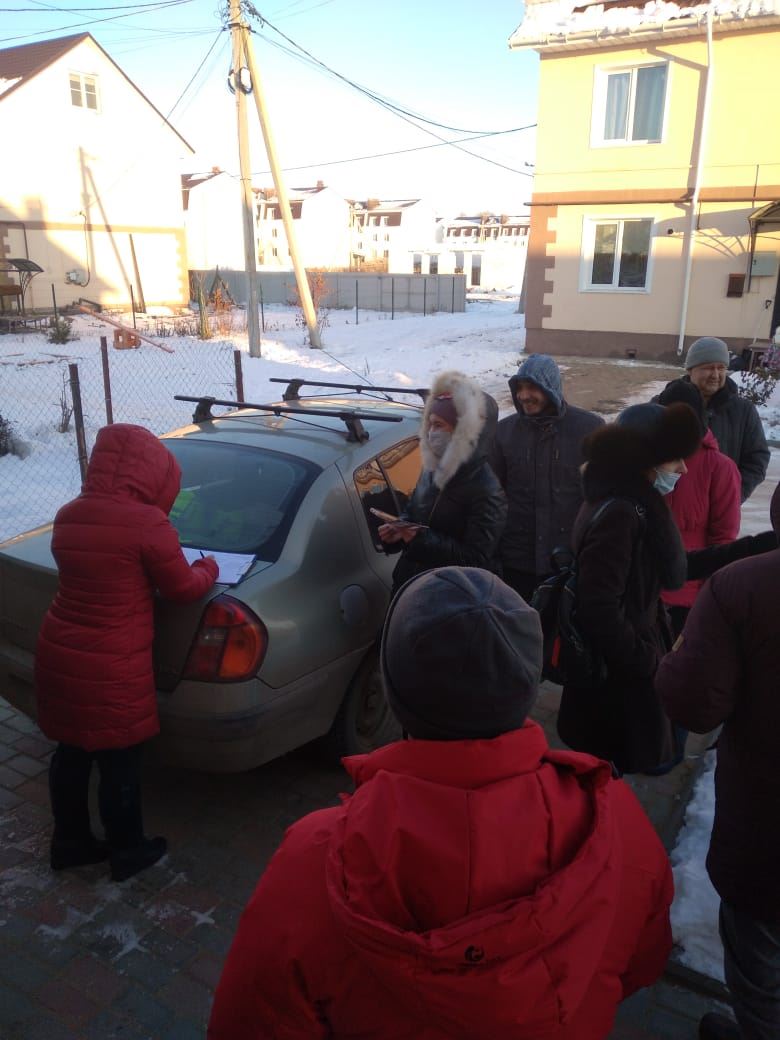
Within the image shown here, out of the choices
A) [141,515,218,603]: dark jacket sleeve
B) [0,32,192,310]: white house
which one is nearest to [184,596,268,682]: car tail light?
[141,515,218,603]: dark jacket sleeve

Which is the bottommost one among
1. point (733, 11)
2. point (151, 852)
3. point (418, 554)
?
point (151, 852)

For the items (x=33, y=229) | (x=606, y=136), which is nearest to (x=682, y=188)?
(x=606, y=136)

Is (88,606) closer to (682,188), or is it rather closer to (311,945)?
(311,945)

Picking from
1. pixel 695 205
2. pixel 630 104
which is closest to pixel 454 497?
pixel 695 205

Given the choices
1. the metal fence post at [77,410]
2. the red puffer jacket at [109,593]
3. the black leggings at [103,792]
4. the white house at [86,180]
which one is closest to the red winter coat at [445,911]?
the red puffer jacket at [109,593]

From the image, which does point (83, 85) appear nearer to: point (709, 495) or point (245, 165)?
point (245, 165)

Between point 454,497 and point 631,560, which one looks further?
point 454,497

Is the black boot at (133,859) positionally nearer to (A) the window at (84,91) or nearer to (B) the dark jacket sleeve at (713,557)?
(B) the dark jacket sleeve at (713,557)

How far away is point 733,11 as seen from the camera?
14062mm

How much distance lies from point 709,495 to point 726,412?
0.89 meters

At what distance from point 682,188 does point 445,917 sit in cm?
1735

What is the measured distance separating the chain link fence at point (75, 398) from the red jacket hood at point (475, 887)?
578cm

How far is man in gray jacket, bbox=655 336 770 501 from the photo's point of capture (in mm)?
3803

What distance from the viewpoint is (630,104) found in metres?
15.9
